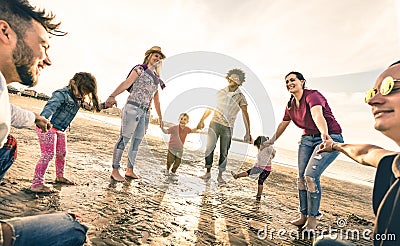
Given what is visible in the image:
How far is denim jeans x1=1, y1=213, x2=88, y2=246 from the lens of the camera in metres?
0.99

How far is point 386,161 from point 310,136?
288 centimetres

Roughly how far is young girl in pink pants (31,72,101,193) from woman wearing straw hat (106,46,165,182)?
514 millimetres

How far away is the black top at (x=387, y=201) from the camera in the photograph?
1.11 metres

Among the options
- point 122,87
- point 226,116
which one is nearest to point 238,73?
point 226,116

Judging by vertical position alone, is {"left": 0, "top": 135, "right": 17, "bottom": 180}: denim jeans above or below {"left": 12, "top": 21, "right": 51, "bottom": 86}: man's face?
below

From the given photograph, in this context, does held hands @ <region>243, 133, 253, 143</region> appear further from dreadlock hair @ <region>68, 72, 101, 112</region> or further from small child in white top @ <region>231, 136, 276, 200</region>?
dreadlock hair @ <region>68, 72, 101, 112</region>

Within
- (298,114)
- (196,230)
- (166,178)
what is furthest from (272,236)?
(166,178)

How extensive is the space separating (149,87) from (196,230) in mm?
3199

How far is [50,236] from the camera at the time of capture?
1060 mm

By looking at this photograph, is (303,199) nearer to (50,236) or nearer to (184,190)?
(184,190)

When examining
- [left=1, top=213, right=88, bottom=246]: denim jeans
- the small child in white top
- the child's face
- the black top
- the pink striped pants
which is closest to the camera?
[left=1, top=213, right=88, bottom=246]: denim jeans

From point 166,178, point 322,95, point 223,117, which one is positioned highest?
point 322,95

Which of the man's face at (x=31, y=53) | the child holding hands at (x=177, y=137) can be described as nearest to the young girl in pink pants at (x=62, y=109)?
the man's face at (x=31, y=53)

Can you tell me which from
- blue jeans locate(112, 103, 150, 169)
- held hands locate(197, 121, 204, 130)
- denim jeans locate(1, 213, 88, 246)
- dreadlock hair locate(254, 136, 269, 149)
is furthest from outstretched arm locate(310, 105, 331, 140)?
held hands locate(197, 121, 204, 130)
